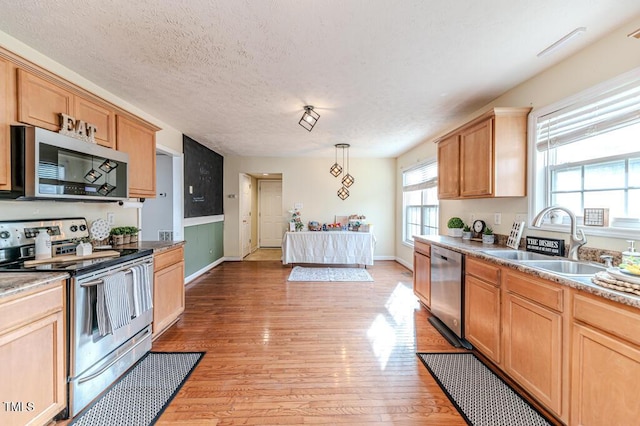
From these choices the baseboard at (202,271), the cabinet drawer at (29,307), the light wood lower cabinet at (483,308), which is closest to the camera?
the cabinet drawer at (29,307)

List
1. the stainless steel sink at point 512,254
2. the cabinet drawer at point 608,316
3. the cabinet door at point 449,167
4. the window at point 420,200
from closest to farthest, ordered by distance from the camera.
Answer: the cabinet drawer at point 608,316 < the stainless steel sink at point 512,254 < the cabinet door at point 449,167 < the window at point 420,200

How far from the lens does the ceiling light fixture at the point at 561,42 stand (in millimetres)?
1740

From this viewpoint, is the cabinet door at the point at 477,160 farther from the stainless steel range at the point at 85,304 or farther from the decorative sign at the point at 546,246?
the stainless steel range at the point at 85,304

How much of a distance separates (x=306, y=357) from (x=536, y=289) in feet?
5.80

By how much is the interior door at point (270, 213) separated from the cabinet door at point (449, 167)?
547 centimetres

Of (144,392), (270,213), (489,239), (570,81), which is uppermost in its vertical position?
(570,81)

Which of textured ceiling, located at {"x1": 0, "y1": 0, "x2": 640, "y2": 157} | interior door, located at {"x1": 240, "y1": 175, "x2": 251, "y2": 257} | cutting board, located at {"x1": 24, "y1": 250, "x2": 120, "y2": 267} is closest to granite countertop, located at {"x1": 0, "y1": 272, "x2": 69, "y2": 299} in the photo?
cutting board, located at {"x1": 24, "y1": 250, "x2": 120, "y2": 267}

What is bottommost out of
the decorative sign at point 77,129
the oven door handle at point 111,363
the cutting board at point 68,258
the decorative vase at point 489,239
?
the oven door handle at point 111,363

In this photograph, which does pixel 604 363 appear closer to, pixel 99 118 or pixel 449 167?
pixel 449 167

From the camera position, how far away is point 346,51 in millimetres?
2002

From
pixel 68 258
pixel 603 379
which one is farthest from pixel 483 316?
pixel 68 258

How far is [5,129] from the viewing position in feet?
5.34

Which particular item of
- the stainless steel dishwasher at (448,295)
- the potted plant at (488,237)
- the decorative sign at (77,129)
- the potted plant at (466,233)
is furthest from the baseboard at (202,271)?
the potted plant at (488,237)

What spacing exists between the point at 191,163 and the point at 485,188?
4344 mm
